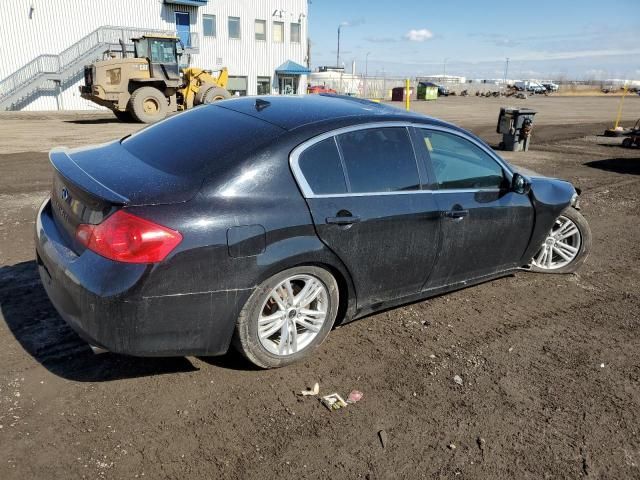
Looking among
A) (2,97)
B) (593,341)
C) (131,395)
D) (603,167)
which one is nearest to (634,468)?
(593,341)

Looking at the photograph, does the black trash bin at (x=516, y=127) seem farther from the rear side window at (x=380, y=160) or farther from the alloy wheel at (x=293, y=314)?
the alloy wheel at (x=293, y=314)

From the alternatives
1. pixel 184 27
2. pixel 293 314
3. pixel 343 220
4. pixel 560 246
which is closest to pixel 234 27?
pixel 184 27

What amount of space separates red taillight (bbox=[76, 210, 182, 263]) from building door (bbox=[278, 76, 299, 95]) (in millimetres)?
38482

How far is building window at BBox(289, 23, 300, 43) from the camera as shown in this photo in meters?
39.2

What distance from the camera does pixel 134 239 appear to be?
8.34ft

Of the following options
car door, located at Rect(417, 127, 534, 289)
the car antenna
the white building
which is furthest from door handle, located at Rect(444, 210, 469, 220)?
the white building

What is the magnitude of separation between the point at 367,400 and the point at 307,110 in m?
1.91

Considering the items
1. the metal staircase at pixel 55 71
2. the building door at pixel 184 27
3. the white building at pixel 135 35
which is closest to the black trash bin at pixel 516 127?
the white building at pixel 135 35

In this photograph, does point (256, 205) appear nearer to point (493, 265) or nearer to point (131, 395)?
point (131, 395)

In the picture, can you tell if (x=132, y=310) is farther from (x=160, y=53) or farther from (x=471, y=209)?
(x=160, y=53)

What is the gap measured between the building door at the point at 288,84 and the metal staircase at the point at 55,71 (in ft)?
39.6

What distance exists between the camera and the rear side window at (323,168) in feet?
10.0

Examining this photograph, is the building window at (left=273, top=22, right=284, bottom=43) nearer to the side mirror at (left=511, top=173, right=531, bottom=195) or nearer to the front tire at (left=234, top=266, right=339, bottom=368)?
the side mirror at (left=511, top=173, right=531, bottom=195)

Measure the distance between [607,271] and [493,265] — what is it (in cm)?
177
